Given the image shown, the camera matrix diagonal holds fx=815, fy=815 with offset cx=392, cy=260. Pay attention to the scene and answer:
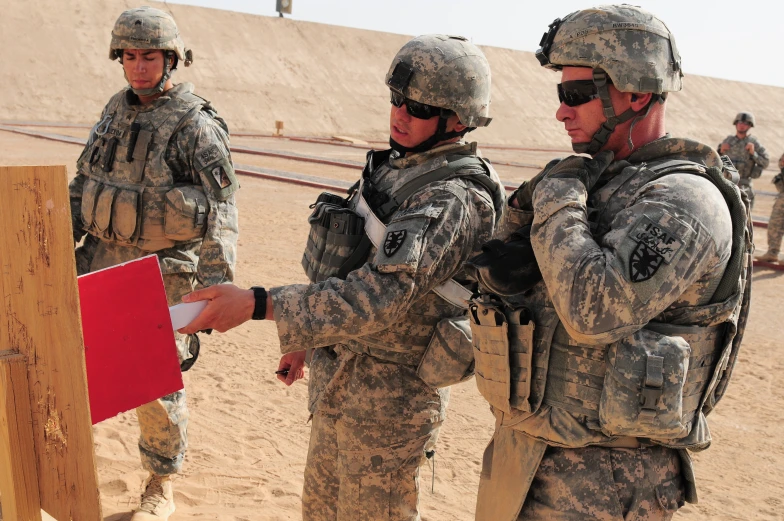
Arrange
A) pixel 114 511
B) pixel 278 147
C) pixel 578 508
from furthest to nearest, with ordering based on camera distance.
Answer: pixel 278 147, pixel 114 511, pixel 578 508

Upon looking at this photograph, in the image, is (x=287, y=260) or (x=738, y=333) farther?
(x=287, y=260)

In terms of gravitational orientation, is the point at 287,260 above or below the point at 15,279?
below

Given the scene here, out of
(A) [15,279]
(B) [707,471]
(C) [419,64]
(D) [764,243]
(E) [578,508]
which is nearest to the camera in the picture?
(A) [15,279]

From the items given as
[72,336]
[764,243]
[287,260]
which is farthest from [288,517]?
[764,243]

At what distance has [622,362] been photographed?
6.95 ft

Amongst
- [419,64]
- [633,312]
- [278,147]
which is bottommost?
[278,147]

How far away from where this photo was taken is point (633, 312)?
2.03 metres

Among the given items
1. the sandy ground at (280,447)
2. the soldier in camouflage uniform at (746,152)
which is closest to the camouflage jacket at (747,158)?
the soldier in camouflage uniform at (746,152)

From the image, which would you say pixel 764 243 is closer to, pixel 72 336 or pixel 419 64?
pixel 419 64

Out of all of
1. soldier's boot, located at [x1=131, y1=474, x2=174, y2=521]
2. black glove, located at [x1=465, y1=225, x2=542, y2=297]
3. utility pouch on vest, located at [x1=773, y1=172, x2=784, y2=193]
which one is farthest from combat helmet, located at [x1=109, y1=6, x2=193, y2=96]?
utility pouch on vest, located at [x1=773, y1=172, x2=784, y2=193]

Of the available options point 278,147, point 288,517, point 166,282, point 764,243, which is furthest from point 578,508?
point 278,147

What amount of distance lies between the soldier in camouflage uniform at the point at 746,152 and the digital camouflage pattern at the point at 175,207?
36.6 feet

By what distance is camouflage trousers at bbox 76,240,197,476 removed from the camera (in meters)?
4.03

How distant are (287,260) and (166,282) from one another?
543 centimetres
